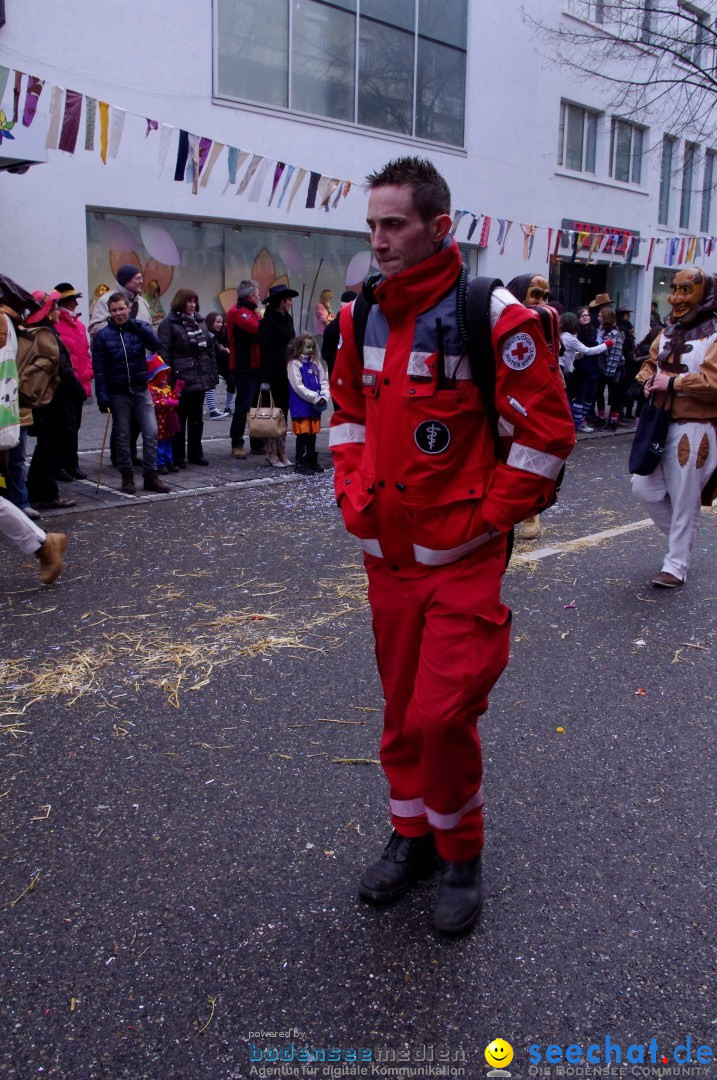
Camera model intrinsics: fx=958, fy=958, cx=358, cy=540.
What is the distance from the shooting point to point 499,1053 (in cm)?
231

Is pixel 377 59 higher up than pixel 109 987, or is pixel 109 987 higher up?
pixel 377 59

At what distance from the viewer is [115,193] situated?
14.6 m

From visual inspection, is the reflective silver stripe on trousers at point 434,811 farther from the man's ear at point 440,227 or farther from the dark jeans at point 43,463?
the dark jeans at point 43,463

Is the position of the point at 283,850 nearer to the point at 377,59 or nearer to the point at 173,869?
the point at 173,869

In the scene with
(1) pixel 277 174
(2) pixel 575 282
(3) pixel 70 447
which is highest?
(1) pixel 277 174

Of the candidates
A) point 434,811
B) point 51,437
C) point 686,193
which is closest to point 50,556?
point 51,437

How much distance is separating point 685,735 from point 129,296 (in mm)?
7310

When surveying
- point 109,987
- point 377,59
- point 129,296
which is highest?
point 377,59

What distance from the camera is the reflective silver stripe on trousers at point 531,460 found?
2594 millimetres

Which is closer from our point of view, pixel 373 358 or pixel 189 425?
pixel 373 358

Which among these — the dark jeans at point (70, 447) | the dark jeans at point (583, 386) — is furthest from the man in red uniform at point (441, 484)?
the dark jeans at point (583, 386)

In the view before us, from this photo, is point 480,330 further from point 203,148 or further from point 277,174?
point 277,174

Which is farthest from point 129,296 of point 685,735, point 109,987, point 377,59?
point 377,59

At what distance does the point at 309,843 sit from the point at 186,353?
25.4ft
